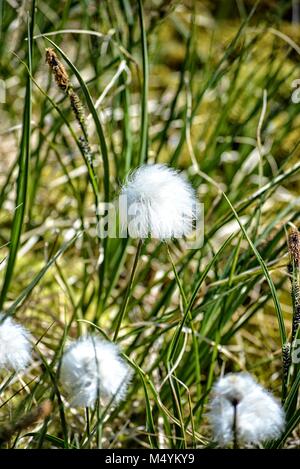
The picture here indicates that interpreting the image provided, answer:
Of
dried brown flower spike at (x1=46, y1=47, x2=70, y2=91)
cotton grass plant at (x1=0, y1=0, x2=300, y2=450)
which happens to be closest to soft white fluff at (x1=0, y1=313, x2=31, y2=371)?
cotton grass plant at (x1=0, y1=0, x2=300, y2=450)

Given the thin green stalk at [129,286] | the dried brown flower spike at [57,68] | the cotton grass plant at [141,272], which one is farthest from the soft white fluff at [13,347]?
the dried brown flower spike at [57,68]

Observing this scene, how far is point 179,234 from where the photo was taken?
0.81m

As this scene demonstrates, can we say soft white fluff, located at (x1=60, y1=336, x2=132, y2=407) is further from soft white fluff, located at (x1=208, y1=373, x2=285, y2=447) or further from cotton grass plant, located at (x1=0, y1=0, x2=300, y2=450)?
soft white fluff, located at (x1=208, y1=373, x2=285, y2=447)

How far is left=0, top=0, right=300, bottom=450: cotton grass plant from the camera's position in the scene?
82cm

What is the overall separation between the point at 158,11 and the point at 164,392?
2.50 feet

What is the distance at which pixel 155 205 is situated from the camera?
2.58ft

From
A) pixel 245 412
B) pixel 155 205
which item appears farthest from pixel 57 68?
pixel 245 412

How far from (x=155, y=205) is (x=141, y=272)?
580mm

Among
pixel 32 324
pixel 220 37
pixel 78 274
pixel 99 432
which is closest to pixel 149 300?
pixel 78 274

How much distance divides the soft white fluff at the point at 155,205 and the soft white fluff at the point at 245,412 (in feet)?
0.63

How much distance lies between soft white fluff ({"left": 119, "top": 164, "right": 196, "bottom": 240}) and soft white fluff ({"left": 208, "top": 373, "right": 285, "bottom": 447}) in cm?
19

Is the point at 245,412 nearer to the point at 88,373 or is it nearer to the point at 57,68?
the point at 88,373

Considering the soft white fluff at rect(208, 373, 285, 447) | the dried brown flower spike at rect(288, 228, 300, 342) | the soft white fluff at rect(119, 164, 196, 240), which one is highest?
the soft white fluff at rect(119, 164, 196, 240)
